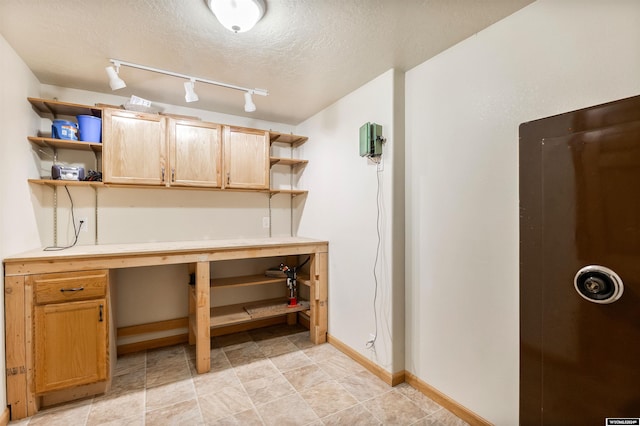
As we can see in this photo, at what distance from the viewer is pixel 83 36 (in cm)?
181

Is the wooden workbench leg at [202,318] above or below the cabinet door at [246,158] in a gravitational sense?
below

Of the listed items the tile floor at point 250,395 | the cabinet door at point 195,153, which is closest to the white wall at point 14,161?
the tile floor at point 250,395

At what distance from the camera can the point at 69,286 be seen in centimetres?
198

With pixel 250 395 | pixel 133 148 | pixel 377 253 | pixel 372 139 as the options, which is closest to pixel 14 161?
pixel 133 148

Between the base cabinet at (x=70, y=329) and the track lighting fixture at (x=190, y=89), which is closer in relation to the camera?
the base cabinet at (x=70, y=329)

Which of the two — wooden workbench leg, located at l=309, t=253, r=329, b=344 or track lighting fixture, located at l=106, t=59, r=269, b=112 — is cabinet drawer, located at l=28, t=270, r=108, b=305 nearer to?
track lighting fixture, located at l=106, t=59, r=269, b=112

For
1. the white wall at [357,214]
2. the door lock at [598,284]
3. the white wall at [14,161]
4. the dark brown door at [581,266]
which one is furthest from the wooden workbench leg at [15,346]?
the door lock at [598,284]

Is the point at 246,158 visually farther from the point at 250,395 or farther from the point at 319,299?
the point at 250,395

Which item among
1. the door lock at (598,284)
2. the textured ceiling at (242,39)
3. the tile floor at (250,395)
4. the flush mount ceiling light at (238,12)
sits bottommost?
the tile floor at (250,395)

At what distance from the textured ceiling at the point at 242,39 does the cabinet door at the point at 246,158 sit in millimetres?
561

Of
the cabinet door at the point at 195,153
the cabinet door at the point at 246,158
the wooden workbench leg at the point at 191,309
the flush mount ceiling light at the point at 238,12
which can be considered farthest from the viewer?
the cabinet door at the point at 246,158

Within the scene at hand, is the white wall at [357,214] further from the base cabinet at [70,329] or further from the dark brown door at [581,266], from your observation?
the base cabinet at [70,329]

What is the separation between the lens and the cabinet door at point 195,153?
2686mm

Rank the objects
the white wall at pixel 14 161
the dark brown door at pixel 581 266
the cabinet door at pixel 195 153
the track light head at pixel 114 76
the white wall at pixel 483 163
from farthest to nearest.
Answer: the cabinet door at pixel 195 153 → the track light head at pixel 114 76 → the white wall at pixel 14 161 → the white wall at pixel 483 163 → the dark brown door at pixel 581 266
